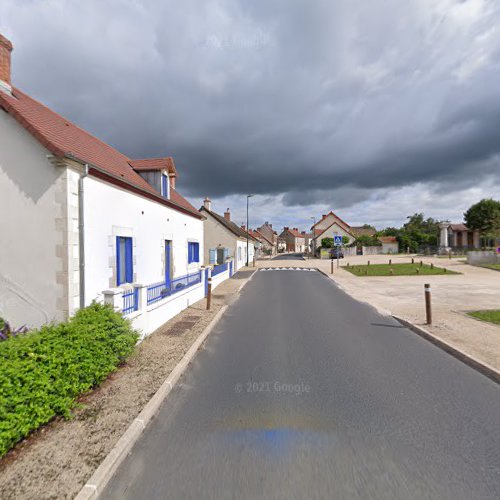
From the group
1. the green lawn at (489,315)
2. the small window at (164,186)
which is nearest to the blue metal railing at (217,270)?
the small window at (164,186)

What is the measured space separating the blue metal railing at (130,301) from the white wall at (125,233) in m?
0.87

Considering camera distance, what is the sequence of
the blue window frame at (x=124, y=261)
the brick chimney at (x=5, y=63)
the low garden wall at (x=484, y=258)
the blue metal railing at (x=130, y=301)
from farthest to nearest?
the low garden wall at (x=484, y=258), the blue window frame at (x=124, y=261), the brick chimney at (x=5, y=63), the blue metal railing at (x=130, y=301)

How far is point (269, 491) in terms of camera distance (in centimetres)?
248

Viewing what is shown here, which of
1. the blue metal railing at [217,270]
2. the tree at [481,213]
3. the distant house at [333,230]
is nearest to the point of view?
the blue metal railing at [217,270]

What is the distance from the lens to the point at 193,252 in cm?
1588

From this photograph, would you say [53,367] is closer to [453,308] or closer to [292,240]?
[453,308]

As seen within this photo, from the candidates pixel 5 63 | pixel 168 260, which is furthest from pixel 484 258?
pixel 5 63

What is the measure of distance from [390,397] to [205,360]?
3.32 metres

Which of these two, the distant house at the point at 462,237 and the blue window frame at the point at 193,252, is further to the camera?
the distant house at the point at 462,237

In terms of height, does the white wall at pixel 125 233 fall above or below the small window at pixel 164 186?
below

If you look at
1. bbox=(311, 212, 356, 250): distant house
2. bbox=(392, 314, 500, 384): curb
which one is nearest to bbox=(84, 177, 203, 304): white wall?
bbox=(392, 314, 500, 384): curb

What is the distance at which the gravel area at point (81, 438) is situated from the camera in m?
Answer: 2.52

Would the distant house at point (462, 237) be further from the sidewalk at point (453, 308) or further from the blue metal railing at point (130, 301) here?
the blue metal railing at point (130, 301)

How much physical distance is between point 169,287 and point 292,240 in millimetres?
97581
